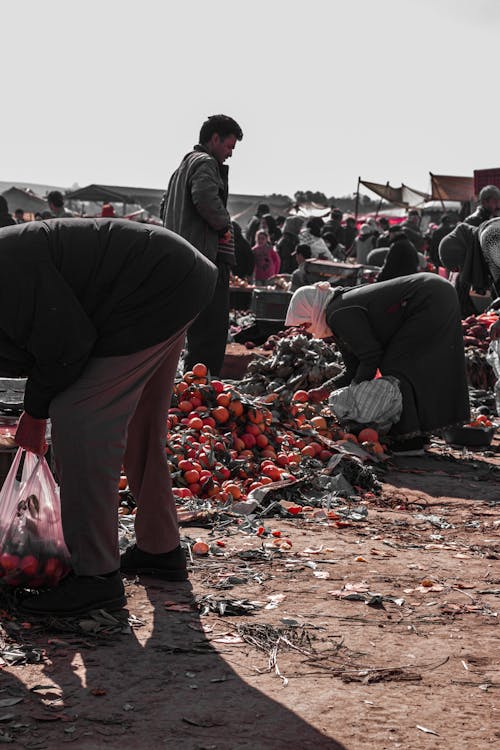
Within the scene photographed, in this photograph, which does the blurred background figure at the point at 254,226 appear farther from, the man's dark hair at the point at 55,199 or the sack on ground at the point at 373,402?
the sack on ground at the point at 373,402

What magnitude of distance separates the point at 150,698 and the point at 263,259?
46.0 feet

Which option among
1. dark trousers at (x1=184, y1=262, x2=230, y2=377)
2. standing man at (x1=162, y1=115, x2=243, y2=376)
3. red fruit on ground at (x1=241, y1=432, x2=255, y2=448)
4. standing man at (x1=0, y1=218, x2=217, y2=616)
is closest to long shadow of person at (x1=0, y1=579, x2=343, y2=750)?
standing man at (x1=0, y1=218, x2=217, y2=616)

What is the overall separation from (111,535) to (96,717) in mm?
870

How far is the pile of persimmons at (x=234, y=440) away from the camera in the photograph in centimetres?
594

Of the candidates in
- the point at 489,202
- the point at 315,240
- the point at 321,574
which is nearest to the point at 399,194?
the point at 315,240

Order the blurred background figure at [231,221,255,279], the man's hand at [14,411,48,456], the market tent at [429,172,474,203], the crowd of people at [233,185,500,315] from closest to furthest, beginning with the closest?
the man's hand at [14,411,48,456]
the crowd of people at [233,185,500,315]
the blurred background figure at [231,221,255,279]
the market tent at [429,172,474,203]

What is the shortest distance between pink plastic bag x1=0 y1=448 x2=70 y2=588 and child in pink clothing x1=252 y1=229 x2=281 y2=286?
13.1 meters

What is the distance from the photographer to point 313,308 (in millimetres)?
7363

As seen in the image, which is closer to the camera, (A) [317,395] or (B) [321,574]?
(B) [321,574]

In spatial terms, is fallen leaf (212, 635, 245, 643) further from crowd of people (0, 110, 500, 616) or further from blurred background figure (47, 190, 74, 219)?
blurred background figure (47, 190, 74, 219)

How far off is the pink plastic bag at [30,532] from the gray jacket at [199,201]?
13.1 feet

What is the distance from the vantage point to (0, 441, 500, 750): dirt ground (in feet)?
9.36

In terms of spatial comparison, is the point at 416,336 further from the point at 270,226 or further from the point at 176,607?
the point at 270,226

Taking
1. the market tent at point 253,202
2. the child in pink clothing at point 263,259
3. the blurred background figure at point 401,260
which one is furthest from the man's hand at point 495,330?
the market tent at point 253,202
